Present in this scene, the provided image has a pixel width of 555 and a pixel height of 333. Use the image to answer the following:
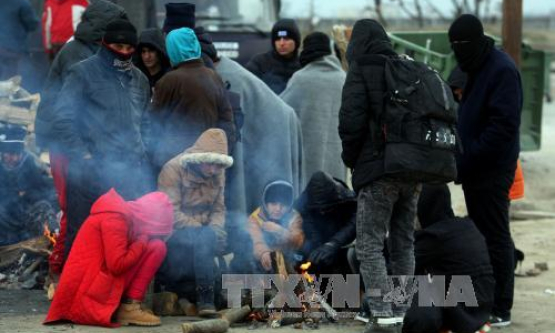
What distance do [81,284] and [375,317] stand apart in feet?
5.43

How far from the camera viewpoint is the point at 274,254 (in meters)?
7.17

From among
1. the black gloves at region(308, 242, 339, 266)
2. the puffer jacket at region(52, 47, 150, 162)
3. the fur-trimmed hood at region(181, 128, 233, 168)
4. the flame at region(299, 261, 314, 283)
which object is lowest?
the flame at region(299, 261, 314, 283)

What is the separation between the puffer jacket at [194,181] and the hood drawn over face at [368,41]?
1.08 m

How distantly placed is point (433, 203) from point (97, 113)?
6.76 ft

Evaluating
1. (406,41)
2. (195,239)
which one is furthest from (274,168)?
(406,41)

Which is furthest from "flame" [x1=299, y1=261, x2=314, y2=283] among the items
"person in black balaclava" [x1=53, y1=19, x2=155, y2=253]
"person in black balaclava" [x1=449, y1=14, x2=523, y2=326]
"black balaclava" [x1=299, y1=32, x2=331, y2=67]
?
"black balaclava" [x1=299, y1=32, x2=331, y2=67]

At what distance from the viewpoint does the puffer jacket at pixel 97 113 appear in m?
6.70

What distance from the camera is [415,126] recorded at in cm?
602

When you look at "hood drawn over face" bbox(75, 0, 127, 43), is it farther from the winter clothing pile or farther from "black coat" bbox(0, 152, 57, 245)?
the winter clothing pile

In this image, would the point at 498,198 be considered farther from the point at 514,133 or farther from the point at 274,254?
the point at 274,254

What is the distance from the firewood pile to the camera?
300 inches

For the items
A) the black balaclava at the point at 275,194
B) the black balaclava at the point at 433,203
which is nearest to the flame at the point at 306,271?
the black balaclava at the point at 275,194

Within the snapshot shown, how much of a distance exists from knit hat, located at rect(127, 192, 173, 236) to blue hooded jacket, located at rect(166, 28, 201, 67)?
999mm

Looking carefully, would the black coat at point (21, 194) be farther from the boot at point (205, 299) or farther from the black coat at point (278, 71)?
the black coat at point (278, 71)
